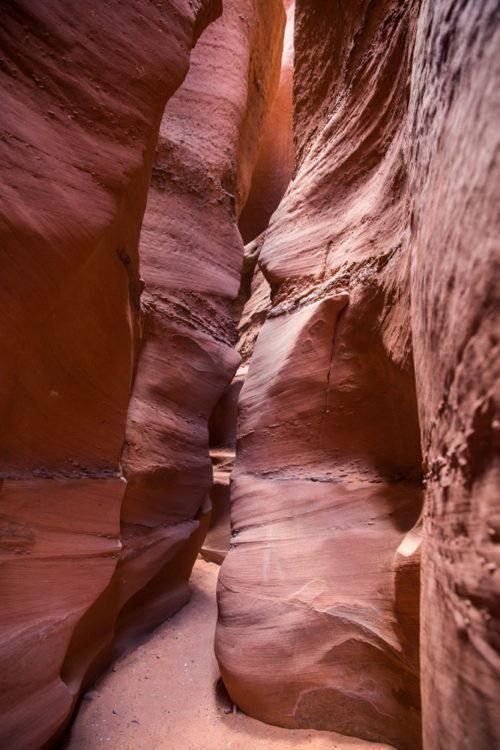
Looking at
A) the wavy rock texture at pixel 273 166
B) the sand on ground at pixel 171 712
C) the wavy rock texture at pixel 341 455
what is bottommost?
the sand on ground at pixel 171 712

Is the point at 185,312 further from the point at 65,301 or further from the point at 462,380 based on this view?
the point at 462,380

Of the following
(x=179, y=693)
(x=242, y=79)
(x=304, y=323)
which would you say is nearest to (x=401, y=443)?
(x=304, y=323)

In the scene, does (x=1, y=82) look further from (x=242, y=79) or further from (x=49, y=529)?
(x=242, y=79)

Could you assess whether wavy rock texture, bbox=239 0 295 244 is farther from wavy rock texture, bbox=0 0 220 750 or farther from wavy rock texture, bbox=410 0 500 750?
wavy rock texture, bbox=410 0 500 750

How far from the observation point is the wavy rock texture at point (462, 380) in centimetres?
79

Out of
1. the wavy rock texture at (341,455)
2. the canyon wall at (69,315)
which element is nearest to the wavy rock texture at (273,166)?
the wavy rock texture at (341,455)

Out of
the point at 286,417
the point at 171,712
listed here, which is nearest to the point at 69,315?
the point at 286,417

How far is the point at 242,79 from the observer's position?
4781 millimetres

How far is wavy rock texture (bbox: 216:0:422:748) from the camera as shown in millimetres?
1903

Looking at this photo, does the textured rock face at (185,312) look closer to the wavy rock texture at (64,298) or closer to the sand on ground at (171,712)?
the sand on ground at (171,712)

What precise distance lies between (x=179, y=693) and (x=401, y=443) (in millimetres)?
1794

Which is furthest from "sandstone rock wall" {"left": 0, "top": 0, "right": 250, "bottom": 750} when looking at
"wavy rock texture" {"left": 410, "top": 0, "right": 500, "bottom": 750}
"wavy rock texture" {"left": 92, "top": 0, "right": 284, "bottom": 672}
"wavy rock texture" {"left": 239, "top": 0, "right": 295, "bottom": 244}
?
"wavy rock texture" {"left": 239, "top": 0, "right": 295, "bottom": 244}

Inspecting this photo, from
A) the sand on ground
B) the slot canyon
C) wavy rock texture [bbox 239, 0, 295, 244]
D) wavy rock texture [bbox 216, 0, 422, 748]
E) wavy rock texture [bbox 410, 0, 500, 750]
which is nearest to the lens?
wavy rock texture [bbox 410, 0, 500, 750]

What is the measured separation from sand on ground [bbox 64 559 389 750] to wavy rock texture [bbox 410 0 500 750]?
1.35 meters
